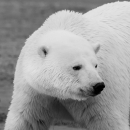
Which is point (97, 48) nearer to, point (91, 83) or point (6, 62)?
point (91, 83)

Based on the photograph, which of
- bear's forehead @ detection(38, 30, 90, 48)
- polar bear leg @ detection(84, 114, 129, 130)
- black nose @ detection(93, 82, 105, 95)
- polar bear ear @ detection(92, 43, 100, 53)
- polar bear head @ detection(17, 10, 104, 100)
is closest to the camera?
black nose @ detection(93, 82, 105, 95)

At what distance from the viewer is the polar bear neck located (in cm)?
497

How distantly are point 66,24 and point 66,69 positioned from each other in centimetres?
65

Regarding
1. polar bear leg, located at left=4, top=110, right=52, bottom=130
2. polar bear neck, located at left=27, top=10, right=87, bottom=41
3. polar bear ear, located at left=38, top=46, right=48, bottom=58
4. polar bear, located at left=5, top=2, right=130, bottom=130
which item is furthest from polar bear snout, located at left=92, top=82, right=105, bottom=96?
polar bear leg, located at left=4, top=110, right=52, bottom=130

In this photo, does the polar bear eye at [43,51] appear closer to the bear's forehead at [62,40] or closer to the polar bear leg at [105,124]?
the bear's forehead at [62,40]

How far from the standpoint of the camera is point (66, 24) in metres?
4.99

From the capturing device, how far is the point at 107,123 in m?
4.93

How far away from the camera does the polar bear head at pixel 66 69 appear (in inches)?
175

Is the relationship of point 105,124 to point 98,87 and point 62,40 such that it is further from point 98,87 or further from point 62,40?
point 62,40

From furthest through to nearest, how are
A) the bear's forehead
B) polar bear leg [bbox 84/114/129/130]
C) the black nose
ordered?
polar bear leg [bbox 84/114/129/130] → the bear's forehead → the black nose

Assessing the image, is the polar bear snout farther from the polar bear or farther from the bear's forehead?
the bear's forehead

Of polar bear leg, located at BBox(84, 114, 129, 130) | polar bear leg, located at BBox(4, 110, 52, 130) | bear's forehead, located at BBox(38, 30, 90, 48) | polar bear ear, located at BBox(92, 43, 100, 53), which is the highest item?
bear's forehead, located at BBox(38, 30, 90, 48)

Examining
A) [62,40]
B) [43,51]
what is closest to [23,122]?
[43,51]

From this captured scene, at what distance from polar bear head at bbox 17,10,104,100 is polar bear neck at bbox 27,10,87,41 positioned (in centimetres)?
24
